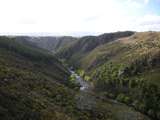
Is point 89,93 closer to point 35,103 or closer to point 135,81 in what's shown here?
point 135,81

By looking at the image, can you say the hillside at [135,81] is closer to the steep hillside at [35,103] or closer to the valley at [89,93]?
the valley at [89,93]

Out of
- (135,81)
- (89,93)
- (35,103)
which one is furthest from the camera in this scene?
(135,81)

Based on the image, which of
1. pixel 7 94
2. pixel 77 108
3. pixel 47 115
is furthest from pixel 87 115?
pixel 7 94

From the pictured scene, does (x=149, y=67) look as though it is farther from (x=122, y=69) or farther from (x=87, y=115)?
(x=87, y=115)

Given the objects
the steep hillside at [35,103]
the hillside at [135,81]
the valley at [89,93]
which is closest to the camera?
the steep hillside at [35,103]

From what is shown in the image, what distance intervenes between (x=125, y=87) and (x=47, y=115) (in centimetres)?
8070

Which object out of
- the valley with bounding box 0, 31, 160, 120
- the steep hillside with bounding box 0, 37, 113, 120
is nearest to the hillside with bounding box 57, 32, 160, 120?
the valley with bounding box 0, 31, 160, 120

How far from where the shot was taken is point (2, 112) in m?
54.4

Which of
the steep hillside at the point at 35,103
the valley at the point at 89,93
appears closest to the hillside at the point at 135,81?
the valley at the point at 89,93

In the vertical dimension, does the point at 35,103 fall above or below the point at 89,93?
above

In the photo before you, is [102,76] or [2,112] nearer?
[2,112]

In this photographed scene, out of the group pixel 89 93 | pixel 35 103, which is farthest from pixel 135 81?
pixel 35 103

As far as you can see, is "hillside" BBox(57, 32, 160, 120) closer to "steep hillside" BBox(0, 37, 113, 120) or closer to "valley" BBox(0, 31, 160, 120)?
"valley" BBox(0, 31, 160, 120)

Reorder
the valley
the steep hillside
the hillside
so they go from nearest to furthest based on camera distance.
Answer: the steep hillside
the valley
the hillside
